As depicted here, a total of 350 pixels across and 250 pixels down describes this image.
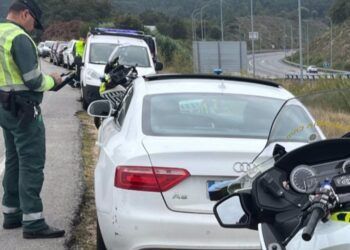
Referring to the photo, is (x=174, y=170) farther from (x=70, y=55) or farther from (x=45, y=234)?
(x=70, y=55)

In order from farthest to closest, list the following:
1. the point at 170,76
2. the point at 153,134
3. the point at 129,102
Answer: the point at 170,76 < the point at 129,102 < the point at 153,134

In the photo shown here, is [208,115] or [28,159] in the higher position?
[208,115]

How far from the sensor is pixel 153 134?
4398 mm

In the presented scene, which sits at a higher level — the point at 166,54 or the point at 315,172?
the point at 315,172

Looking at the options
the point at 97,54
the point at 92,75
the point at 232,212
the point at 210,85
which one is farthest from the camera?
the point at 97,54

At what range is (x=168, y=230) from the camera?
3.92 metres

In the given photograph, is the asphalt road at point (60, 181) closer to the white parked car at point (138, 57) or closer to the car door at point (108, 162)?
the car door at point (108, 162)

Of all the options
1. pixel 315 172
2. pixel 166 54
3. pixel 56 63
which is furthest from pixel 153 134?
pixel 56 63

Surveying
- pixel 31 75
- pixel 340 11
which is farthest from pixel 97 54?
pixel 340 11

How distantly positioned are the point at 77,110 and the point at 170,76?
1062 centimetres

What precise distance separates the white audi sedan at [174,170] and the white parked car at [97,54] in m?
10.2

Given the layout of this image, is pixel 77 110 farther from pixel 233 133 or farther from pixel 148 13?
pixel 148 13

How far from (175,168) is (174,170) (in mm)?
14

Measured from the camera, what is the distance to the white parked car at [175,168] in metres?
3.93
